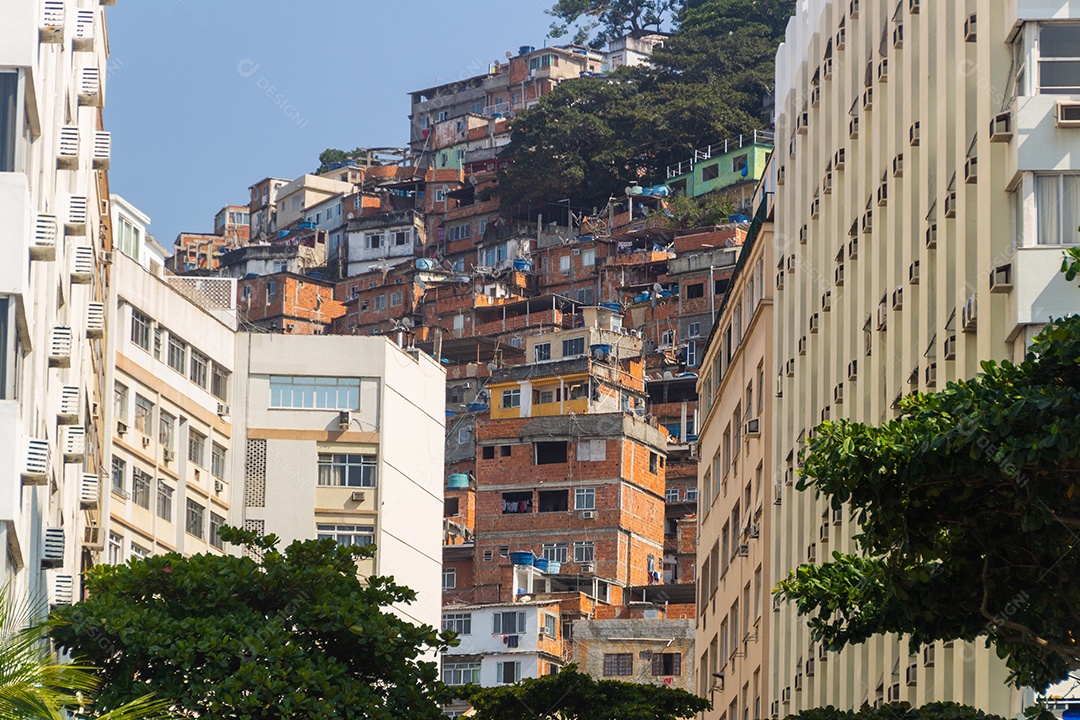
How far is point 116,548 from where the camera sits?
179 feet

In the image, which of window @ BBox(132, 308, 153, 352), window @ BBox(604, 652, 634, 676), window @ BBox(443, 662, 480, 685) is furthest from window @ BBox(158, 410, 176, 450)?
window @ BBox(443, 662, 480, 685)

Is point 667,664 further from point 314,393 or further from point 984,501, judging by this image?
point 984,501

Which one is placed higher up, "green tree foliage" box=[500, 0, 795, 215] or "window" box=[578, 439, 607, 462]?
"green tree foliage" box=[500, 0, 795, 215]

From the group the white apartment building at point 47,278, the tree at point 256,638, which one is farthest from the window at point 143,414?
the tree at point 256,638

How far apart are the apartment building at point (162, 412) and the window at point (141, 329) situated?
4 centimetres

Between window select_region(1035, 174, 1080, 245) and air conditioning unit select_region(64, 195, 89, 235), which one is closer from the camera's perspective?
window select_region(1035, 174, 1080, 245)

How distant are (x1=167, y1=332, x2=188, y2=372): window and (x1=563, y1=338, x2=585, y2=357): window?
6279 centimetres

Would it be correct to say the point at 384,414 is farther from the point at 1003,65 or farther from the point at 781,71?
the point at 1003,65

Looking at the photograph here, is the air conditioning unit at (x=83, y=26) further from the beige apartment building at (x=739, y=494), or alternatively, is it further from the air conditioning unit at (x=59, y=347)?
the beige apartment building at (x=739, y=494)

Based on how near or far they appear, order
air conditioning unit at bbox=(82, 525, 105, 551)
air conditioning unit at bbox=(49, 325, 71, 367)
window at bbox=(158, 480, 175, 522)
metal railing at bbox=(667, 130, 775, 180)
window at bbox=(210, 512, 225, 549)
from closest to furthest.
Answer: air conditioning unit at bbox=(49, 325, 71, 367)
air conditioning unit at bbox=(82, 525, 105, 551)
window at bbox=(158, 480, 175, 522)
window at bbox=(210, 512, 225, 549)
metal railing at bbox=(667, 130, 775, 180)

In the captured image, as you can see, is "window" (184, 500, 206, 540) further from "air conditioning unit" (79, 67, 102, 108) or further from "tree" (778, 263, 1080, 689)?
"tree" (778, 263, 1080, 689)

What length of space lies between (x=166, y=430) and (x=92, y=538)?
34.9ft

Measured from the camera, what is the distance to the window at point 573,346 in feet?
406

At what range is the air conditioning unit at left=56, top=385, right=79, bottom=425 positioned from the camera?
3569 cm
